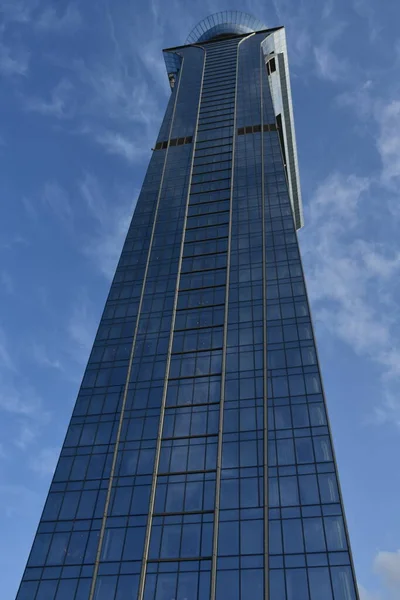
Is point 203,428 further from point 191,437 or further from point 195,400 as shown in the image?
point 195,400

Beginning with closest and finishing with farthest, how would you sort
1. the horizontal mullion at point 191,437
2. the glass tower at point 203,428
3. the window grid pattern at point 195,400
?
the glass tower at point 203,428, the window grid pattern at point 195,400, the horizontal mullion at point 191,437

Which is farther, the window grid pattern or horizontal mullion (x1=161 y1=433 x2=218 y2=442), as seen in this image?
horizontal mullion (x1=161 y1=433 x2=218 y2=442)

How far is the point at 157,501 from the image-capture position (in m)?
68.6

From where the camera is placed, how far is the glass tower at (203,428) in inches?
2408

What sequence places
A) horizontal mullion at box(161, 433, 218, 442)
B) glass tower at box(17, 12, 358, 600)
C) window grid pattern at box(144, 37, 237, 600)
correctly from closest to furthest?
glass tower at box(17, 12, 358, 600)
window grid pattern at box(144, 37, 237, 600)
horizontal mullion at box(161, 433, 218, 442)

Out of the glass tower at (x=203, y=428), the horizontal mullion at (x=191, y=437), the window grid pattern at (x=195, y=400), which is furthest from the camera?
the horizontal mullion at (x=191, y=437)

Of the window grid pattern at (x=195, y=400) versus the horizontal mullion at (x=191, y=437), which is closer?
the window grid pattern at (x=195, y=400)

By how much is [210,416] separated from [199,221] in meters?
44.1

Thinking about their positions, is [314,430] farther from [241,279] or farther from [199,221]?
[199,221]

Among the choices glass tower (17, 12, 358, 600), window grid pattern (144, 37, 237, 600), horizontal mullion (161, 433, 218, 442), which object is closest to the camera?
glass tower (17, 12, 358, 600)

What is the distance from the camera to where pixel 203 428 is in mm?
75125

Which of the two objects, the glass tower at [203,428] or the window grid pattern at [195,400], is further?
the window grid pattern at [195,400]

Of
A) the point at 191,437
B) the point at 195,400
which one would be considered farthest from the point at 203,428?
the point at 195,400

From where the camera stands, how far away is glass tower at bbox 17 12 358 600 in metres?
61.2
